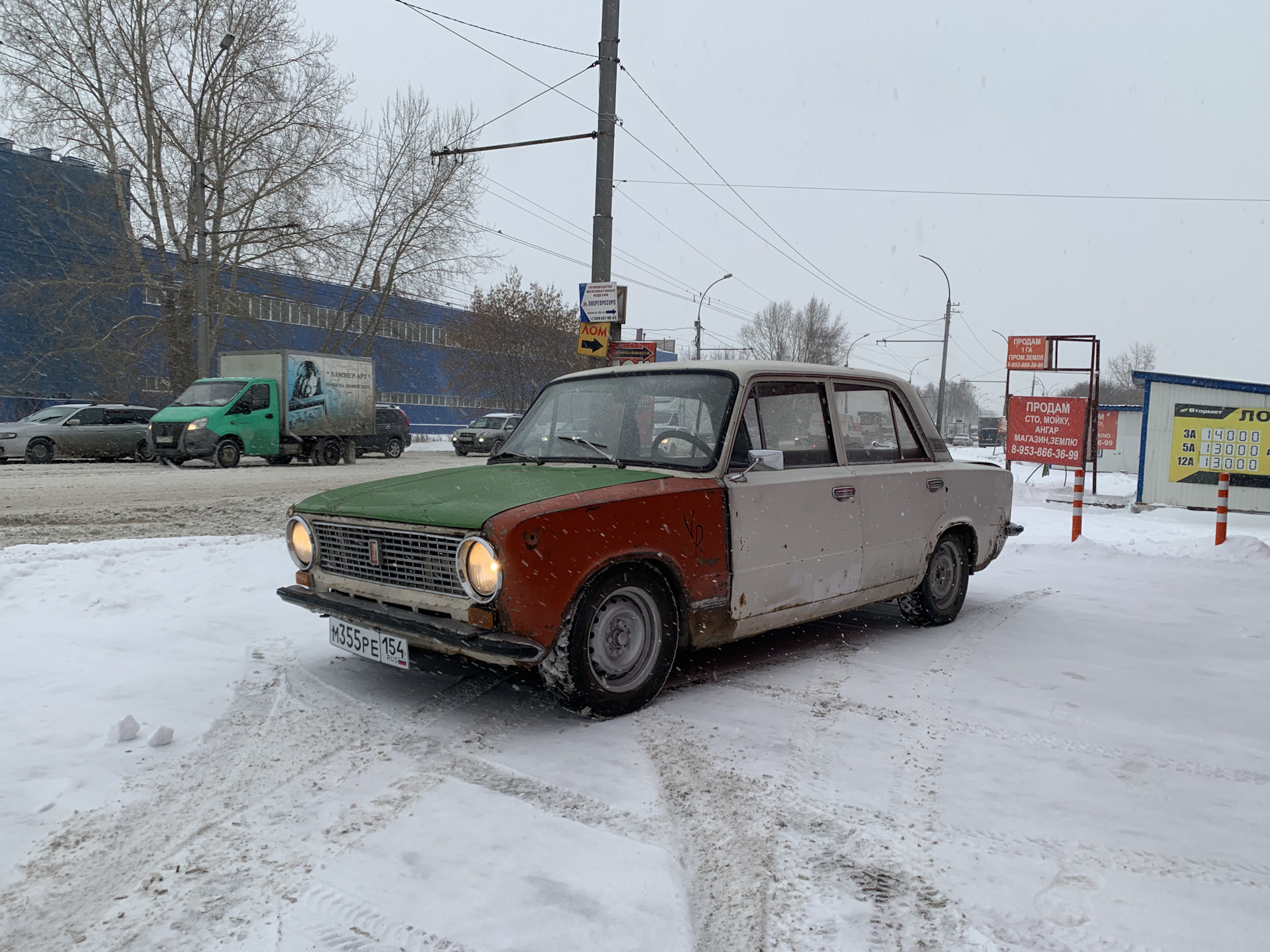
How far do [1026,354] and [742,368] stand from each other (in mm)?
17479

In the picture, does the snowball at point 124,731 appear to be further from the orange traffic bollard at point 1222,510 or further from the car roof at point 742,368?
the orange traffic bollard at point 1222,510

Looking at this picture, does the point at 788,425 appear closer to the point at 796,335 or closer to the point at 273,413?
the point at 273,413

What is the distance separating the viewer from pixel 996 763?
3617mm

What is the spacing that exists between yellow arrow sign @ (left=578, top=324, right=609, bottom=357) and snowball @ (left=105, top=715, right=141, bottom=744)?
827 centimetres

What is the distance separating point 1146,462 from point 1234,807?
48.5ft

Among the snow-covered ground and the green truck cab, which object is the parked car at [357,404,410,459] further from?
the snow-covered ground

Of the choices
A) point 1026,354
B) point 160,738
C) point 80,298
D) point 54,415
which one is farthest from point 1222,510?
point 80,298

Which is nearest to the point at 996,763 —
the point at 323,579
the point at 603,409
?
the point at 603,409

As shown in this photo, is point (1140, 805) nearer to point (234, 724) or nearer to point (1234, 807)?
point (1234, 807)

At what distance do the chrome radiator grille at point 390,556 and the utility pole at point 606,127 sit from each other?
294 inches

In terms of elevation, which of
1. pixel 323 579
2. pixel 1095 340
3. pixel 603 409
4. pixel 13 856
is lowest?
pixel 13 856

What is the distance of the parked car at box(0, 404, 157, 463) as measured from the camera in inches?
824

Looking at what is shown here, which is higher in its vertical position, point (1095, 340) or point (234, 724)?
point (1095, 340)

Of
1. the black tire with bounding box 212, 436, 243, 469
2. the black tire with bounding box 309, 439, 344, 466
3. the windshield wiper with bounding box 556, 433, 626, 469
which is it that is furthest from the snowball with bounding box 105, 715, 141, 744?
the black tire with bounding box 309, 439, 344, 466
